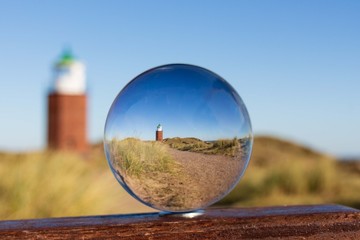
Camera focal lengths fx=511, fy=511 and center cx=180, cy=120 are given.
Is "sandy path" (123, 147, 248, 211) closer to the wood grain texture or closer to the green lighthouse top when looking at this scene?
the wood grain texture

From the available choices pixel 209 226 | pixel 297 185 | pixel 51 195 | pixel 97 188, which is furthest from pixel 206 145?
pixel 297 185

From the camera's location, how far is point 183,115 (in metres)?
1.43

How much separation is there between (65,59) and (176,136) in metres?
20.0

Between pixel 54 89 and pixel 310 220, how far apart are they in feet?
66.9

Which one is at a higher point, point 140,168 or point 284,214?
point 140,168

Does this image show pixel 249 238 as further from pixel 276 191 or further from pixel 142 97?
pixel 276 191

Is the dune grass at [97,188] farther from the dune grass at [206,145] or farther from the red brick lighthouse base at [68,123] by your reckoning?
the red brick lighthouse base at [68,123]

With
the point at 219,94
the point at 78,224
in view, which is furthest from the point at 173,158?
the point at 78,224

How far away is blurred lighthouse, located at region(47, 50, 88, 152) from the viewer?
68.7ft

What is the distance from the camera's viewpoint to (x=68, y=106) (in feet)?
70.5

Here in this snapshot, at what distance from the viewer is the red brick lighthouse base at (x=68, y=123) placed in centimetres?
2152

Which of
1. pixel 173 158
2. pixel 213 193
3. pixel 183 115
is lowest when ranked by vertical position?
A: pixel 213 193

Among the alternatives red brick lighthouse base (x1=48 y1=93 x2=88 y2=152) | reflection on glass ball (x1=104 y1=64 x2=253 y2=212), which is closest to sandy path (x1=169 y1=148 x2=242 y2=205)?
reflection on glass ball (x1=104 y1=64 x2=253 y2=212)

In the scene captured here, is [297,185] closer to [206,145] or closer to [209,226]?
[209,226]
